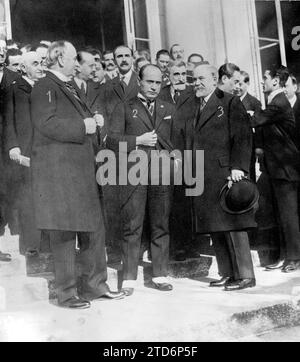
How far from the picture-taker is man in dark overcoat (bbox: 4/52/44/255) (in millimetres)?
3541

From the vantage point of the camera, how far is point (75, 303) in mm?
3102

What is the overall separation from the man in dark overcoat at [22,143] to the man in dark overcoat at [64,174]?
40 centimetres

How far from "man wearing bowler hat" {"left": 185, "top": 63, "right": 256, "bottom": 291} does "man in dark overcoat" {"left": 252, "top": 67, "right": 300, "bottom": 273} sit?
0.50 meters

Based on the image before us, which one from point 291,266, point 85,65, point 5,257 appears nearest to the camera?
point 5,257

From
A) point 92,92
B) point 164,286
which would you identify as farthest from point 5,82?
point 164,286

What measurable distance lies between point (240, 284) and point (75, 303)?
1.15 metres

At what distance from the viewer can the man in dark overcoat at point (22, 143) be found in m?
3.54

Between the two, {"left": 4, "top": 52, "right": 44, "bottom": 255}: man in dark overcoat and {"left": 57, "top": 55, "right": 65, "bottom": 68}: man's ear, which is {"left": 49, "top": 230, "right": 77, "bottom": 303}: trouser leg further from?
{"left": 57, "top": 55, "right": 65, "bottom": 68}: man's ear

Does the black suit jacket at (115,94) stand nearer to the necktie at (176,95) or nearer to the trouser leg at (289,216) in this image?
the necktie at (176,95)

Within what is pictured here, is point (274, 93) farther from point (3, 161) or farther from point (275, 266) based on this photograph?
point (3, 161)

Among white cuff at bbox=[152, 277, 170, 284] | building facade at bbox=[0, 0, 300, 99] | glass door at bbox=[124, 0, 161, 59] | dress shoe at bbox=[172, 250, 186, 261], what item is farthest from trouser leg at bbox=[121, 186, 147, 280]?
glass door at bbox=[124, 0, 161, 59]

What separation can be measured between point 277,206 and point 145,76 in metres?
1.52

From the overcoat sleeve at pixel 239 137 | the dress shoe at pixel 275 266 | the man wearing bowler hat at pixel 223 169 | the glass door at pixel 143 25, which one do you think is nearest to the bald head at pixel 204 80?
the man wearing bowler hat at pixel 223 169
